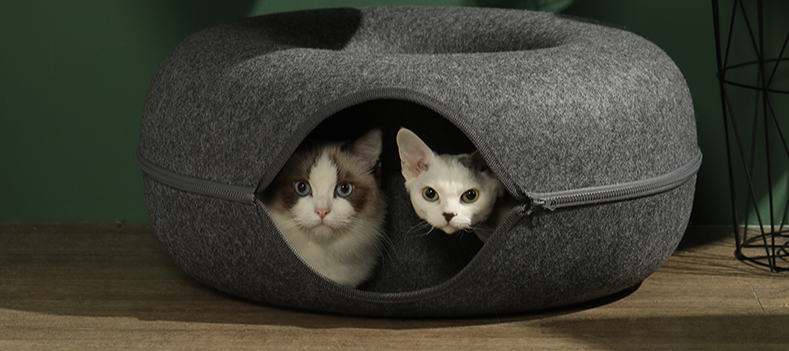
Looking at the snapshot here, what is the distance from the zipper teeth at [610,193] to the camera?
1085 mm

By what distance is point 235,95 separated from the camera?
1185 mm

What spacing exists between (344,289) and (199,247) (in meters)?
0.29

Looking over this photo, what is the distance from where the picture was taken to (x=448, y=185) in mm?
1142

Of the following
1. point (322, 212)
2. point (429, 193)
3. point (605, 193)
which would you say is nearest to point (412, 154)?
point (429, 193)

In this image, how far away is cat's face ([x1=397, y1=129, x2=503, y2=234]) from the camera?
114 centimetres

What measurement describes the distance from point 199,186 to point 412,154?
37 cm

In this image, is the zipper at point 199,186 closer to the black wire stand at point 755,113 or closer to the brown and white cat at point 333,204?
the brown and white cat at point 333,204

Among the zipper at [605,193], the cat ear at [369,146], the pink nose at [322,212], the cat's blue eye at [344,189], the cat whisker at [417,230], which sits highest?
the cat ear at [369,146]

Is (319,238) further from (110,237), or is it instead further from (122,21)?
(122,21)

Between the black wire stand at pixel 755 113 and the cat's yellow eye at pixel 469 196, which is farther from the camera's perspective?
the black wire stand at pixel 755 113

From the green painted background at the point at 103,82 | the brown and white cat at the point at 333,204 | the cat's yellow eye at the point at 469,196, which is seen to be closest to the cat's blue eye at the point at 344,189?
the brown and white cat at the point at 333,204

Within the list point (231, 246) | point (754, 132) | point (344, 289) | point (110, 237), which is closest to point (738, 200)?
point (754, 132)

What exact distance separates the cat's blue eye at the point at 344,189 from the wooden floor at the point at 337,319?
22cm

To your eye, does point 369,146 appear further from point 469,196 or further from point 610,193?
point 610,193
